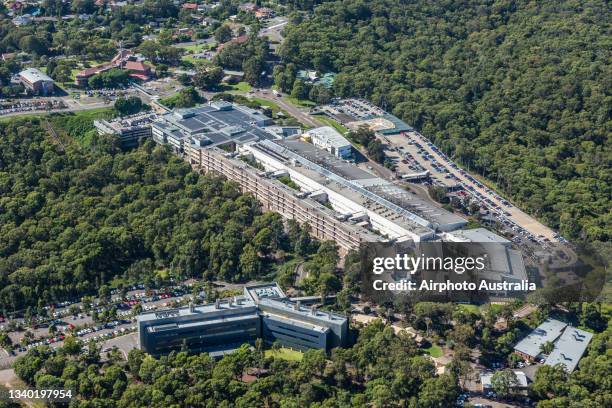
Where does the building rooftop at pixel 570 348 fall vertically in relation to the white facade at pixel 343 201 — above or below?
below

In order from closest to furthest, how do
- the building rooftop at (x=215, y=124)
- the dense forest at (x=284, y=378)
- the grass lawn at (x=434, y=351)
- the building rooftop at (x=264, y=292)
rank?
the dense forest at (x=284, y=378) → the grass lawn at (x=434, y=351) → the building rooftop at (x=264, y=292) → the building rooftop at (x=215, y=124)

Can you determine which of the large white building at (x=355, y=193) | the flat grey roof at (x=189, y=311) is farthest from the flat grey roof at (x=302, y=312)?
the large white building at (x=355, y=193)

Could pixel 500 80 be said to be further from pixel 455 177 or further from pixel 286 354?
pixel 286 354

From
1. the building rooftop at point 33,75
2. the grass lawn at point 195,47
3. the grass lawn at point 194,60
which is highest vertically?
the building rooftop at point 33,75

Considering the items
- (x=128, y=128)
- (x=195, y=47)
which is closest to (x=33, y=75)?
(x=128, y=128)

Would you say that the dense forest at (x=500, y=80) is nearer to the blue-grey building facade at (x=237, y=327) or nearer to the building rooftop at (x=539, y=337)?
the building rooftop at (x=539, y=337)

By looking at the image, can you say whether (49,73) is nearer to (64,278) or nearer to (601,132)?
(64,278)

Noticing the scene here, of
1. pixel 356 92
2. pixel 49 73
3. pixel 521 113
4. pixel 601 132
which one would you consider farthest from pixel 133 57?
pixel 601 132
